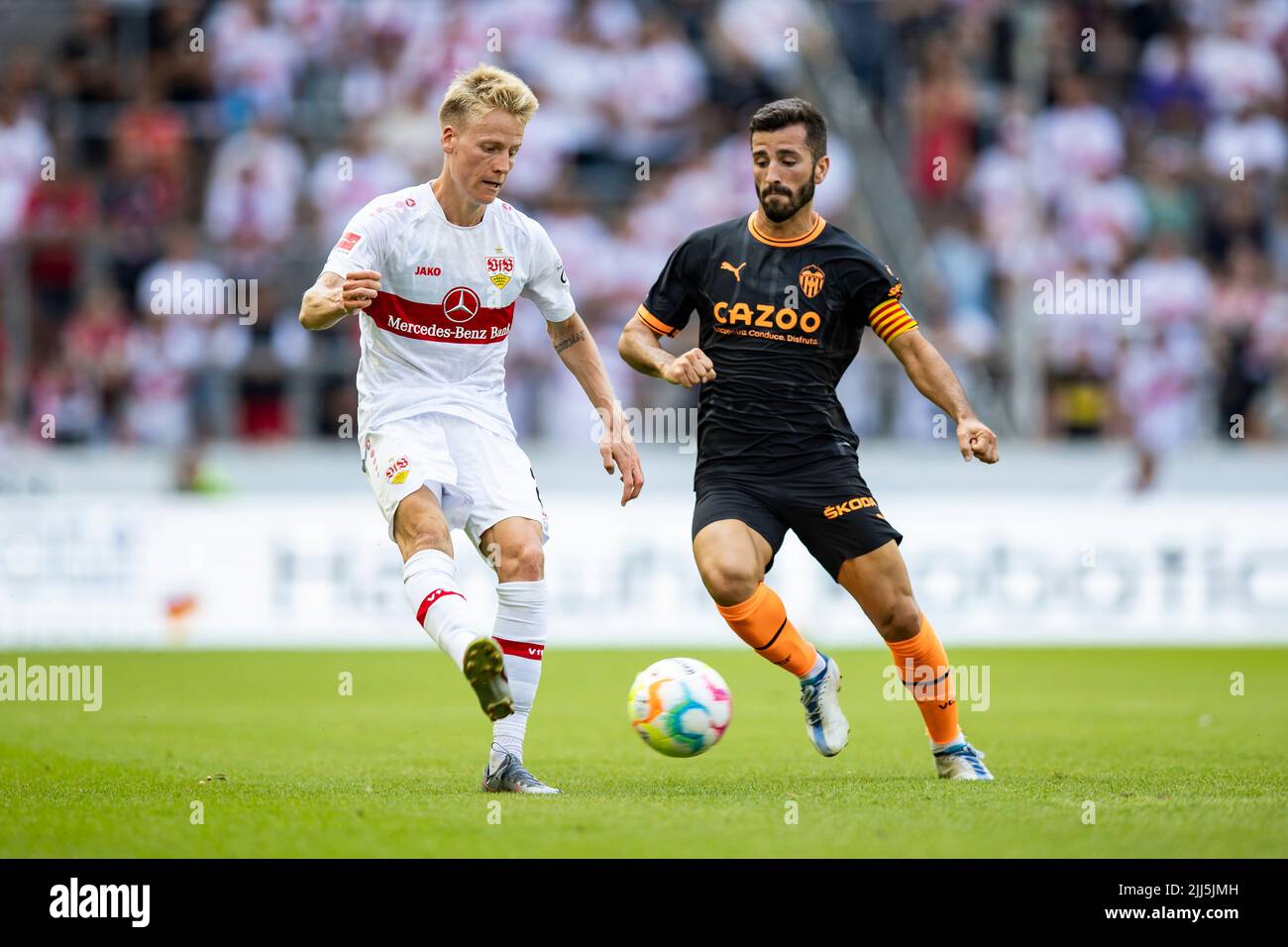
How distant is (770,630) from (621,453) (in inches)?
41.8

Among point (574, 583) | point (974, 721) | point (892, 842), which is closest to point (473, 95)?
point (892, 842)

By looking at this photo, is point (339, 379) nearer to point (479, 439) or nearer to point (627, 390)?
point (627, 390)

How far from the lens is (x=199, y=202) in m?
19.2

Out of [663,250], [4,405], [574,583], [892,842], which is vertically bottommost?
[892,842]

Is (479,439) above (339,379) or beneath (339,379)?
beneath

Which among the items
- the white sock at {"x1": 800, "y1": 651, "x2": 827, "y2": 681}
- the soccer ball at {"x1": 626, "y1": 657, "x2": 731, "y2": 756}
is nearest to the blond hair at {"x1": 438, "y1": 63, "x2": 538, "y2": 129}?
the soccer ball at {"x1": 626, "y1": 657, "x2": 731, "y2": 756}

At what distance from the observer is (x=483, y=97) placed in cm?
726

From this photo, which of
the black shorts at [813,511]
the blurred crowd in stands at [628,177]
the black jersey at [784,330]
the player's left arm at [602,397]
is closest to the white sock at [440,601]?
the player's left arm at [602,397]

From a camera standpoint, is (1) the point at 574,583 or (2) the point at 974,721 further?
(1) the point at 574,583

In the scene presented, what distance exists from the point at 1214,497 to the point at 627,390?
5.55 metres

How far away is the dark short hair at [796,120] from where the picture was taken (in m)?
7.81

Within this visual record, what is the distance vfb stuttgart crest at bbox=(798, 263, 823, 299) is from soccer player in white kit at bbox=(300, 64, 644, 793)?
3.36 ft

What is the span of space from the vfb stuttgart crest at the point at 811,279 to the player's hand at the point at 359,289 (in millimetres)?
2057
